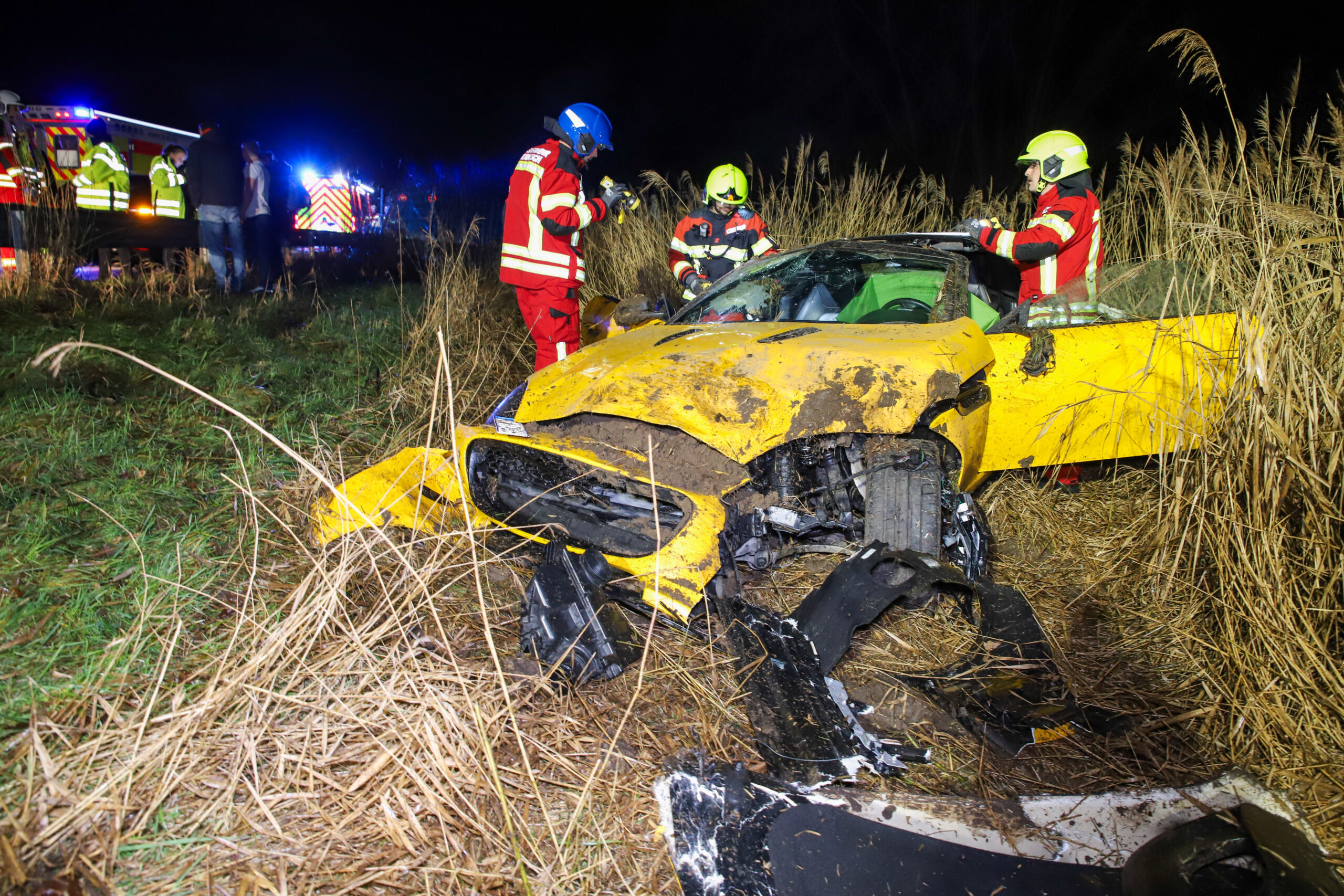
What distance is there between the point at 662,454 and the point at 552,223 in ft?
8.89

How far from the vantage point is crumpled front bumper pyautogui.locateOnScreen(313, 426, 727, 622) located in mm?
2021

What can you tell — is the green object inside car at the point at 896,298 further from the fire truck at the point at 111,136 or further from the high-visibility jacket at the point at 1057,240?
the fire truck at the point at 111,136

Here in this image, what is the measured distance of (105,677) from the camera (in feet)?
5.53

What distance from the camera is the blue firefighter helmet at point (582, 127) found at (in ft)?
14.9

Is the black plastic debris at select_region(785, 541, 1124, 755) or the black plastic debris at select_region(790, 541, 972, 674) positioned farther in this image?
the black plastic debris at select_region(790, 541, 972, 674)

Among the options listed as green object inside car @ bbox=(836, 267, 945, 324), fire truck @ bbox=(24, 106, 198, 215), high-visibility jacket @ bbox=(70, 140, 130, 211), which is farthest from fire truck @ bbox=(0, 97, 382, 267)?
green object inside car @ bbox=(836, 267, 945, 324)

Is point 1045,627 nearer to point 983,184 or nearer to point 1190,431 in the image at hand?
point 1190,431

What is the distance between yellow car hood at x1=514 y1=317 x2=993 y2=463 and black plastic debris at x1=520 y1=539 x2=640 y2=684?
0.54m

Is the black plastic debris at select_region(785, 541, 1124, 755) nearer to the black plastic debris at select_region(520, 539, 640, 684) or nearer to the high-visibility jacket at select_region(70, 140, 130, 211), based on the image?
the black plastic debris at select_region(520, 539, 640, 684)

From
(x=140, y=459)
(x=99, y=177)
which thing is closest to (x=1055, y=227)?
(x=140, y=459)

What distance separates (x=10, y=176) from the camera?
5359 mm

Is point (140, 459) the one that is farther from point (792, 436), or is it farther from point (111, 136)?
point (111, 136)

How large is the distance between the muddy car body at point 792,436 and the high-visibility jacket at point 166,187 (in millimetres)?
7894

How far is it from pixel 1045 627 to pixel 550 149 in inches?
158
